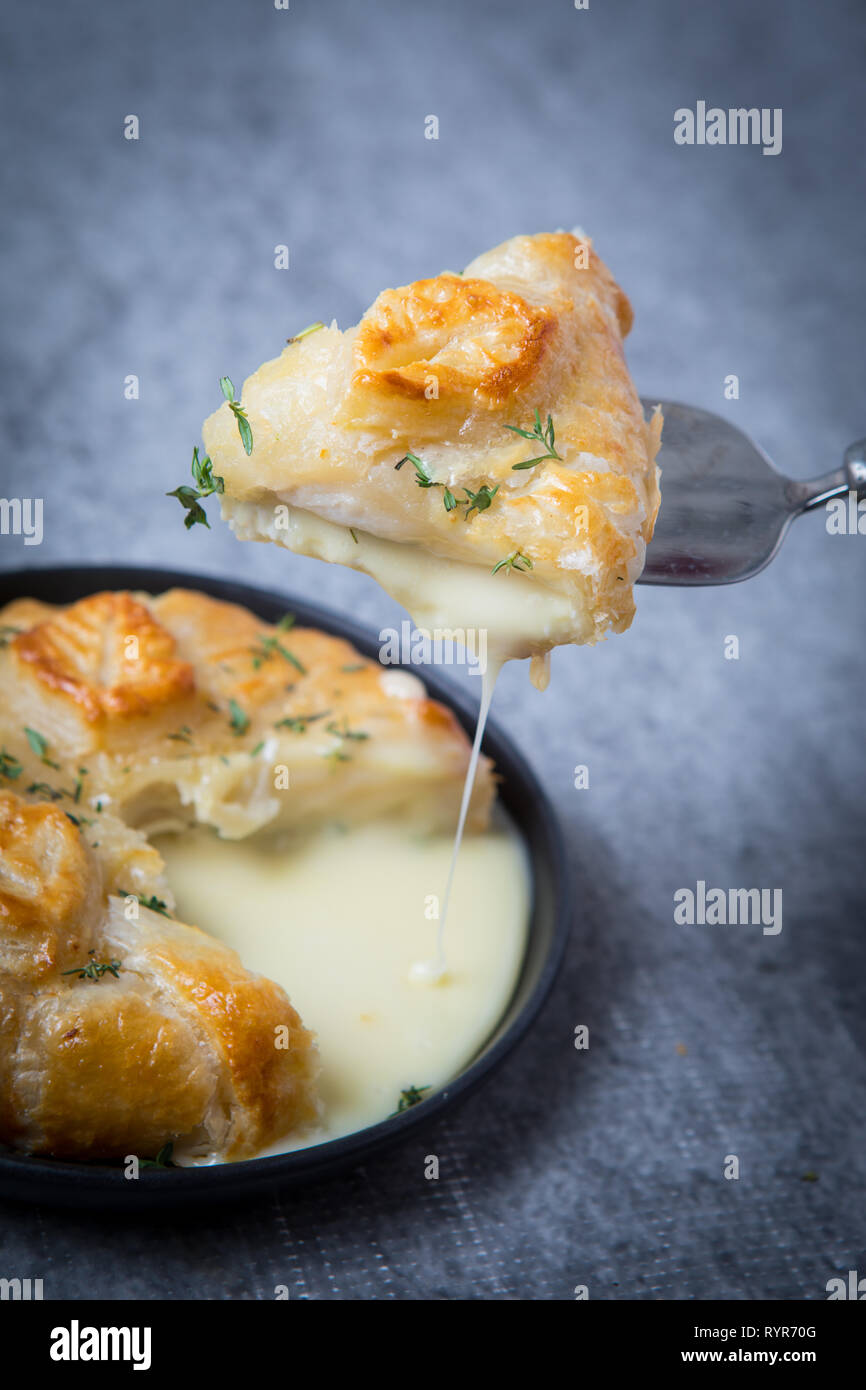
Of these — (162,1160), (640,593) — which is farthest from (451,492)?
(640,593)

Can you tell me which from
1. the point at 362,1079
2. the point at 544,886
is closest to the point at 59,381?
the point at 544,886

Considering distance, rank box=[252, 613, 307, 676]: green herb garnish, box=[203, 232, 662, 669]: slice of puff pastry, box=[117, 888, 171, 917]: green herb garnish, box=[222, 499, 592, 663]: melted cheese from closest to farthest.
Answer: box=[203, 232, 662, 669]: slice of puff pastry < box=[222, 499, 592, 663]: melted cheese < box=[117, 888, 171, 917]: green herb garnish < box=[252, 613, 307, 676]: green herb garnish

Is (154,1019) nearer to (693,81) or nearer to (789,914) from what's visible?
(789,914)

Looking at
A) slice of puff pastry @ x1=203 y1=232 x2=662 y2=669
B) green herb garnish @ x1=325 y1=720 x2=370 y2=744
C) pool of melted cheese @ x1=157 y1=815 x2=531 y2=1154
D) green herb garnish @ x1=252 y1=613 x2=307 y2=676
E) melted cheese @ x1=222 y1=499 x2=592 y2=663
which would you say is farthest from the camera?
green herb garnish @ x1=252 y1=613 x2=307 y2=676

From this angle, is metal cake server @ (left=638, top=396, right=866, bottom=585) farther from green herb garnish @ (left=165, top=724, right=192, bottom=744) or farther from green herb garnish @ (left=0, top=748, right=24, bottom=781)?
green herb garnish @ (left=0, top=748, right=24, bottom=781)

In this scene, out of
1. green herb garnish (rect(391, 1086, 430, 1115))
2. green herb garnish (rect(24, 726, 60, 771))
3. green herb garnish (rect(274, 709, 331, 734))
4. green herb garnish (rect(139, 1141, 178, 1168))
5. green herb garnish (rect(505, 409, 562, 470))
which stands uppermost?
green herb garnish (rect(505, 409, 562, 470))

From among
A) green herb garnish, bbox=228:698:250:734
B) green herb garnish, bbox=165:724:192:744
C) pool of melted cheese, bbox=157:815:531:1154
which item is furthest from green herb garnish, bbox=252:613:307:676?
pool of melted cheese, bbox=157:815:531:1154

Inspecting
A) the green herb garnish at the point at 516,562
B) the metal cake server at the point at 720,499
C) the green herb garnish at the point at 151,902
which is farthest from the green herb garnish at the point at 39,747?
the metal cake server at the point at 720,499
